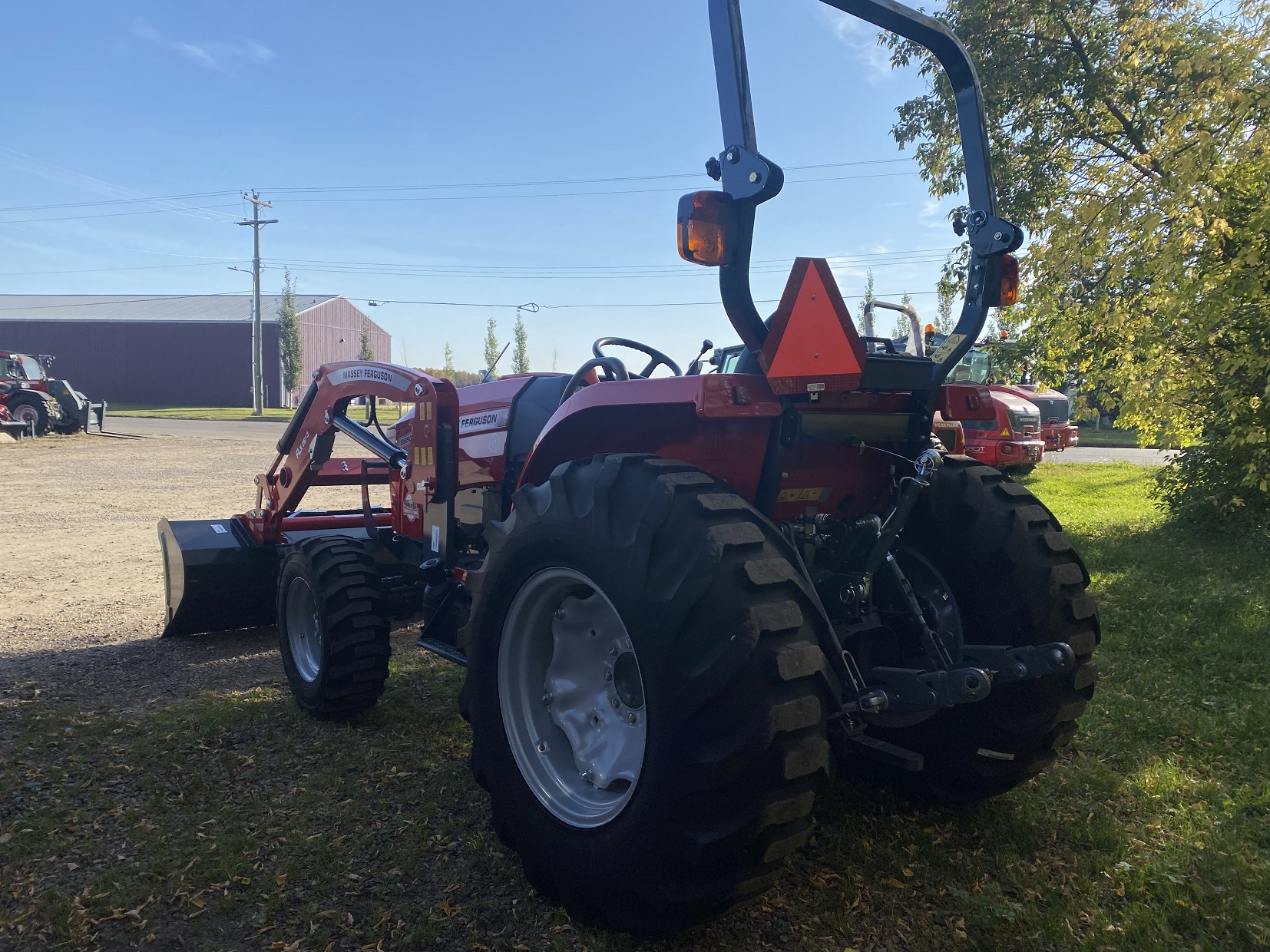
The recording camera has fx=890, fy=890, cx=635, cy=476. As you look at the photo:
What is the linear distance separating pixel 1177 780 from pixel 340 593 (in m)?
3.64

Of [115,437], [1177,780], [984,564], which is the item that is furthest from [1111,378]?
[115,437]

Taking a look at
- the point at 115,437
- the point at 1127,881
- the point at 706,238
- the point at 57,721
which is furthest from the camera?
the point at 115,437

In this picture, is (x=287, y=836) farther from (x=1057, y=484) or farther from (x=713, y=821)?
(x=1057, y=484)

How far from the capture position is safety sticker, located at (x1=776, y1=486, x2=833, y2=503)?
10.0ft

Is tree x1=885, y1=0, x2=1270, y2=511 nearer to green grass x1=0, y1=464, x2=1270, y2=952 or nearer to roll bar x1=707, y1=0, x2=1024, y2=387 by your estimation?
green grass x1=0, y1=464, x2=1270, y2=952

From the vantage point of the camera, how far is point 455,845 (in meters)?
3.05

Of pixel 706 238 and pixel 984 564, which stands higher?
pixel 706 238

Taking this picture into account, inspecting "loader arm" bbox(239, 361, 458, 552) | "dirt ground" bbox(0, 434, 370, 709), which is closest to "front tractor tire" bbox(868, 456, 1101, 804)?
"loader arm" bbox(239, 361, 458, 552)

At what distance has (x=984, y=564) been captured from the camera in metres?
3.02

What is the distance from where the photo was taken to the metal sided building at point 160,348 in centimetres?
5025

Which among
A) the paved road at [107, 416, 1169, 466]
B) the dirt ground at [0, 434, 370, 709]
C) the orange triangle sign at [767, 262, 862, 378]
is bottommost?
the dirt ground at [0, 434, 370, 709]

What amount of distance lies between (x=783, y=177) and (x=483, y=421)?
2453mm

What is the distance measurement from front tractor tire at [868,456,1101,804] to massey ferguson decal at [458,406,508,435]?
2.08 m

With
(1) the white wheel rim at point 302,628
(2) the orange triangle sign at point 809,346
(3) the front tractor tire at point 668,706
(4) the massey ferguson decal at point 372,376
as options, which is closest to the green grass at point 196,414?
(4) the massey ferguson decal at point 372,376
